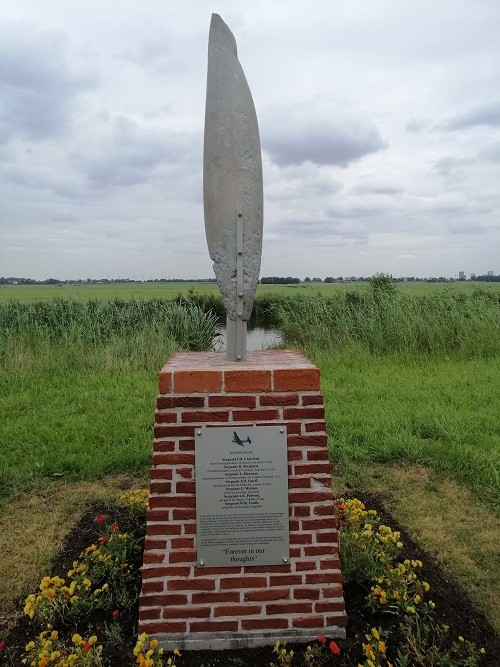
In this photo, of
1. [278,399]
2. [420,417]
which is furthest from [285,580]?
[420,417]

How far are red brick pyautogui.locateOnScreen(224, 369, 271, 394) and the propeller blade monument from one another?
439 mm

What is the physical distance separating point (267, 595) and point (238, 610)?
0.17 metres

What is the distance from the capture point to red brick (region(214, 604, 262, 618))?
2807mm

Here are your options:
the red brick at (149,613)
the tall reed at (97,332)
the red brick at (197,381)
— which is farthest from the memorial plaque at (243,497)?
the tall reed at (97,332)

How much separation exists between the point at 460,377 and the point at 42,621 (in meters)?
6.81

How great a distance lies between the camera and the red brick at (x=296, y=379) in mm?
2732

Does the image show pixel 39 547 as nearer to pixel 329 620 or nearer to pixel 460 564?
pixel 329 620

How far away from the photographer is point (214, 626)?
2.81 metres

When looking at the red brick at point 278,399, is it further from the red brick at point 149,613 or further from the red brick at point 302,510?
the red brick at point 149,613

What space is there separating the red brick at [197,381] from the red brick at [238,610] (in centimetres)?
111

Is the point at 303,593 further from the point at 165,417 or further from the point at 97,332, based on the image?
the point at 97,332

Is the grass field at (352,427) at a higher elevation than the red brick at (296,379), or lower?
lower

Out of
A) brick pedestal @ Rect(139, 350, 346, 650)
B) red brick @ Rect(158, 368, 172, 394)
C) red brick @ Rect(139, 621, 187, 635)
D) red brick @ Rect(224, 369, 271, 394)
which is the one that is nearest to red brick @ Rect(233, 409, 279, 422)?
brick pedestal @ Rect(139, 350, 346, 650)

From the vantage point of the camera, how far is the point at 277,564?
282 cm
